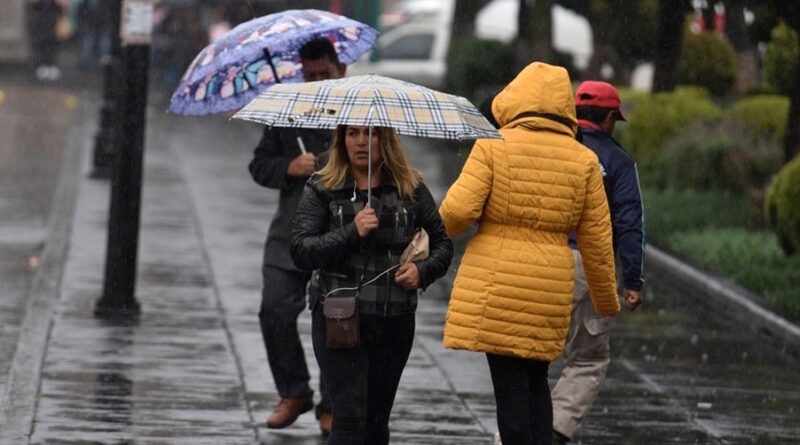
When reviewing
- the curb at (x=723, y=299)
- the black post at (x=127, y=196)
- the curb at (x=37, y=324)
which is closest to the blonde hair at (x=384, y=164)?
the curb at (x=37, y=324)

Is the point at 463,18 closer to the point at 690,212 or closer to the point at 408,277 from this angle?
the point at 690,212

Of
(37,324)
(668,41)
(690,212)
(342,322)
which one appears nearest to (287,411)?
(342,322)

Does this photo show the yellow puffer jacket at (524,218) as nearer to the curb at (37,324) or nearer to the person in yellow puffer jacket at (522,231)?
the person in yellow puffer jacket at (522,231)

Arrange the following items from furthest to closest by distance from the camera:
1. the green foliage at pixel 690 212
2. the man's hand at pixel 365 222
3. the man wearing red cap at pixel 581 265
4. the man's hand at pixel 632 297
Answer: the green foliage at pixel 690 212, the man wearing red cap at pixel 581 265, the man's hand at pixel 632 297, the man's hand at pixel 365 222

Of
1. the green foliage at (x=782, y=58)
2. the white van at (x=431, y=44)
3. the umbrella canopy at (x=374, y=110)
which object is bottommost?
the white van at (x=431, y=44)

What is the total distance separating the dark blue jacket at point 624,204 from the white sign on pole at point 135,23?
429 centimetres

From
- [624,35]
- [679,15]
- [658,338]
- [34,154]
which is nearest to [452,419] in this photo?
[658,338]

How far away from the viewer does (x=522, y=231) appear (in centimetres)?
679

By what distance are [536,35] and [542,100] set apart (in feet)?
57.7

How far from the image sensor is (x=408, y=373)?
10.2m

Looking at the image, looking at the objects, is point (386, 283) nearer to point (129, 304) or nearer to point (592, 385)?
point (592, 385)

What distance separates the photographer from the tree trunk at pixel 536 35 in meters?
24.0

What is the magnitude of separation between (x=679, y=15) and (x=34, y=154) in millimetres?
8144

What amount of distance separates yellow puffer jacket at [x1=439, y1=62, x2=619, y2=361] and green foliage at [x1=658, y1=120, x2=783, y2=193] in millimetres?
11108
